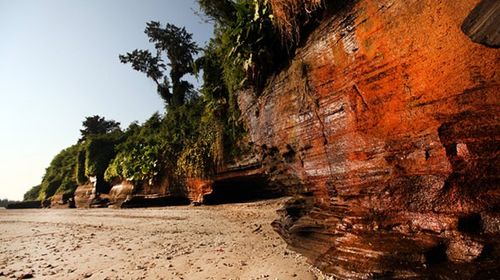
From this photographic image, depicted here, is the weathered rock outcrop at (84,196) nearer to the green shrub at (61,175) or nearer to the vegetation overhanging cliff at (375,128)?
the green shrub at (61,175)

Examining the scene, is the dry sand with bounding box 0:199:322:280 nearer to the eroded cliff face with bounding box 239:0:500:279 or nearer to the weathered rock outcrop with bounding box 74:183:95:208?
the eroded cliff face with bounding box 239:0:500:279

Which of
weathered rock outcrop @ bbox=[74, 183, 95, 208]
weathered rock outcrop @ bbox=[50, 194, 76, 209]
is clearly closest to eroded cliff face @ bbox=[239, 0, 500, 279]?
weathered rock outcrop @ bbox=[74, 183, 95, 208]

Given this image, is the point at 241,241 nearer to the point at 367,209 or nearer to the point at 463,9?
the point at 367,209

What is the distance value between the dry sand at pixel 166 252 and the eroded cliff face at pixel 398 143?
0.72 m

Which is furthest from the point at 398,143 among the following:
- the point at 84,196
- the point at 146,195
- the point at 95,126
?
the point at 95,126

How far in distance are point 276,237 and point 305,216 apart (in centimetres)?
134

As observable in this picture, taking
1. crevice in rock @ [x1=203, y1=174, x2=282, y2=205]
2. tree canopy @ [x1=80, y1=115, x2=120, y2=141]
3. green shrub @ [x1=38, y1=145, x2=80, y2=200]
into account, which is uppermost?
tree canopy @ [x1=80, y1=115, x2=120, y2=141]

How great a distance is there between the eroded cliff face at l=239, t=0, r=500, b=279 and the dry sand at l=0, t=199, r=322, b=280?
717 mm

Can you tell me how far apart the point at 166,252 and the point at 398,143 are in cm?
492

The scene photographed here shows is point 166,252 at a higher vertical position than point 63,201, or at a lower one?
lower

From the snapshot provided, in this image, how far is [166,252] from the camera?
19.7 ft

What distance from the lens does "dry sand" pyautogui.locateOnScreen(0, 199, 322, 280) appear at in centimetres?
459

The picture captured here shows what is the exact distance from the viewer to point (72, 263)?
5844 millimetres

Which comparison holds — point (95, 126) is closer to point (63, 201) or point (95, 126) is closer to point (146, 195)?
point (63, 201)
